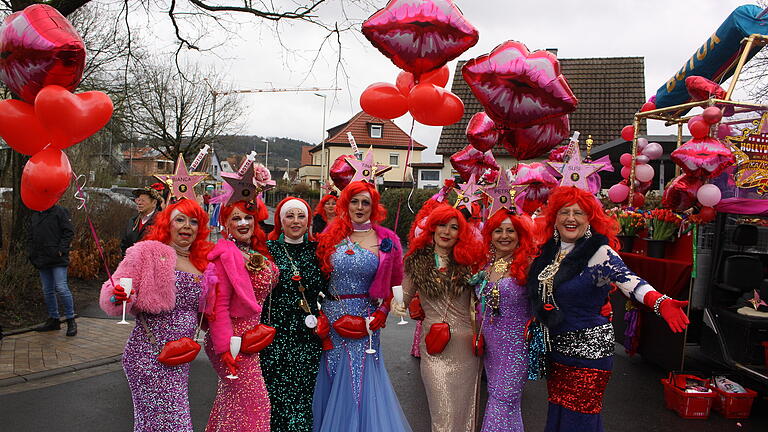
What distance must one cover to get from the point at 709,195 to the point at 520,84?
123 inches

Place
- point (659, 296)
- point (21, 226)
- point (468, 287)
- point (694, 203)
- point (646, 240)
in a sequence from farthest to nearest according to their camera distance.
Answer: point (21, 226) < point (646, 240) < point (694, 203) < point (468, 287) < point (659, 296)

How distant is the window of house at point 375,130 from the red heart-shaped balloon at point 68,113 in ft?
112

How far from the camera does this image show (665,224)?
246 inches

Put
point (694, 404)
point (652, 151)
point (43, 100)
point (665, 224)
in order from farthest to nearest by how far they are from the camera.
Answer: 1. point (652, 151)
2. point (665, 224)
3. point (694, 404)
4. point (43, 100)

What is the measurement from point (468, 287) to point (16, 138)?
295 cm

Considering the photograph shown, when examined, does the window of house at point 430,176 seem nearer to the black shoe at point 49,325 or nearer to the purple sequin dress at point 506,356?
the black shoe at point 49,325

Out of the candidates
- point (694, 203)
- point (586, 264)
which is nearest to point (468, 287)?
point (586, 264)

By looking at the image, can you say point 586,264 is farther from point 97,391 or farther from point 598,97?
A: point 598,97

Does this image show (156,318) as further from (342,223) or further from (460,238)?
(460,238)

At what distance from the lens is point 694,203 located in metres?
5.83

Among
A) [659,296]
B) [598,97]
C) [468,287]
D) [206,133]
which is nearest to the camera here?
[659,296]

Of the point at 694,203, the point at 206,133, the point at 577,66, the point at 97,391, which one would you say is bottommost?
the point at 97,391

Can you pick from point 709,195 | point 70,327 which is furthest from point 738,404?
point 70,327

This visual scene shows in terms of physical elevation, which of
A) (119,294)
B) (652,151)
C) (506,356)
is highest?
(652,151)
